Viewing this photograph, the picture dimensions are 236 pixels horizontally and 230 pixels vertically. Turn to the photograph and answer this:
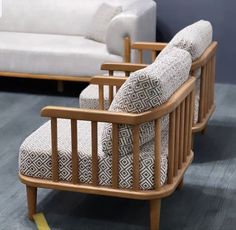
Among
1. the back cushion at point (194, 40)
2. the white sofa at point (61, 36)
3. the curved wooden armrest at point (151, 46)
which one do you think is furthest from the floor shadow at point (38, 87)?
the back cushion at point (194, 40)

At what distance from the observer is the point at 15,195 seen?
127 inches

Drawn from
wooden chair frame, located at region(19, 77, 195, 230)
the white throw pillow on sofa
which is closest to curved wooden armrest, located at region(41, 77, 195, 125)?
wooden chair frame, located at region(19, 77, 195, 230)

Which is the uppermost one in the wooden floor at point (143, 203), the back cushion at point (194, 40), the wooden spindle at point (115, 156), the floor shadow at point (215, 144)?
the back cushion at point (194, 40)

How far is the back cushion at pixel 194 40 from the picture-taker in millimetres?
3299

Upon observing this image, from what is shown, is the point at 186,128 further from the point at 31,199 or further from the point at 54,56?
the point at 54,56

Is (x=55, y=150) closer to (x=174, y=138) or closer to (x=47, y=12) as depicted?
(x=174, y=138)

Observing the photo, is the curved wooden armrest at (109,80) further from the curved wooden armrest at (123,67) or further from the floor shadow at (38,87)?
the floor shadow at (38,87)

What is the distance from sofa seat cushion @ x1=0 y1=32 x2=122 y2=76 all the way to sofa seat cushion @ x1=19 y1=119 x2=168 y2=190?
6.18 ft

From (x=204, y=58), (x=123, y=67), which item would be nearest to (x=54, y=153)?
(x=123, y=67)

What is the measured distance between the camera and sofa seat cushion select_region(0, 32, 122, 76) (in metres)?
4.79

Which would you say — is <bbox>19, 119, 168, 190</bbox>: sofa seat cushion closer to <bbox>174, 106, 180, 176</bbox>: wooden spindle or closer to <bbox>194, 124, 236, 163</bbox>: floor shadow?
<bbox>174, 106, 180, 176</bbox>: wooden spindle

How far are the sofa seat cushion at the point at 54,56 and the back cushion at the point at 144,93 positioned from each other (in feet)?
6.61

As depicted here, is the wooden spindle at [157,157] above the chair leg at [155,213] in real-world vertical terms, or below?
above

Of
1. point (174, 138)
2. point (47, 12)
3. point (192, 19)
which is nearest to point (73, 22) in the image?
point (47, 12)
